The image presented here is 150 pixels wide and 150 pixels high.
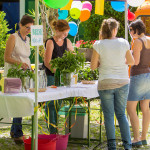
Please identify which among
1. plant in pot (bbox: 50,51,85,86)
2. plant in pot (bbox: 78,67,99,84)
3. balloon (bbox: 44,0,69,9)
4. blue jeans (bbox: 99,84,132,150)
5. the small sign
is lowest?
blue jeans (bbox: 99,84,132,150)

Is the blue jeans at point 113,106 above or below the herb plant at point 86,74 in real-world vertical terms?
below

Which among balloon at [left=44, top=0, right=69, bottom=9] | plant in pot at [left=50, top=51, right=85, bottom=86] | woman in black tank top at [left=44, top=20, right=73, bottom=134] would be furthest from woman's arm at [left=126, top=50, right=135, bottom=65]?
balloon at [left=44, top=0, right=69, bottom=9]

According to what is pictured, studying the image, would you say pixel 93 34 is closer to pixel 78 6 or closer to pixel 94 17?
pixel 94 17

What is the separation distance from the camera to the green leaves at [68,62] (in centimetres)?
380

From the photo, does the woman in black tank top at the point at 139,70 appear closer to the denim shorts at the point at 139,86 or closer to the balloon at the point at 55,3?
the denim shorts at the point at 139,86

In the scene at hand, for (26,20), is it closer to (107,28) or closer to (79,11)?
(107,28)

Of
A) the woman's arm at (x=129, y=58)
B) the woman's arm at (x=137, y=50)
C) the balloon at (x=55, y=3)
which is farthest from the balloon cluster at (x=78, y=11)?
the woman's arm at (x=129, y=58)

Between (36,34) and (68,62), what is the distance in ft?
2.80

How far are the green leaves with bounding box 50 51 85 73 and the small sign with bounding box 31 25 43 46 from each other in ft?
2.71

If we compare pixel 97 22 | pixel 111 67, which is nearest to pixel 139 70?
pixel 111 67

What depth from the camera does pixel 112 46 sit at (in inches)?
134

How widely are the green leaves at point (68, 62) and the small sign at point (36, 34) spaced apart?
2.71 feet

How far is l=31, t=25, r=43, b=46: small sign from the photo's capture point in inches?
118

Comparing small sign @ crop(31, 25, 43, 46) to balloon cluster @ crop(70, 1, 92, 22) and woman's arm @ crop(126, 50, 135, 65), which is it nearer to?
woman's arm @ crop(126, 50, 135, 65)
